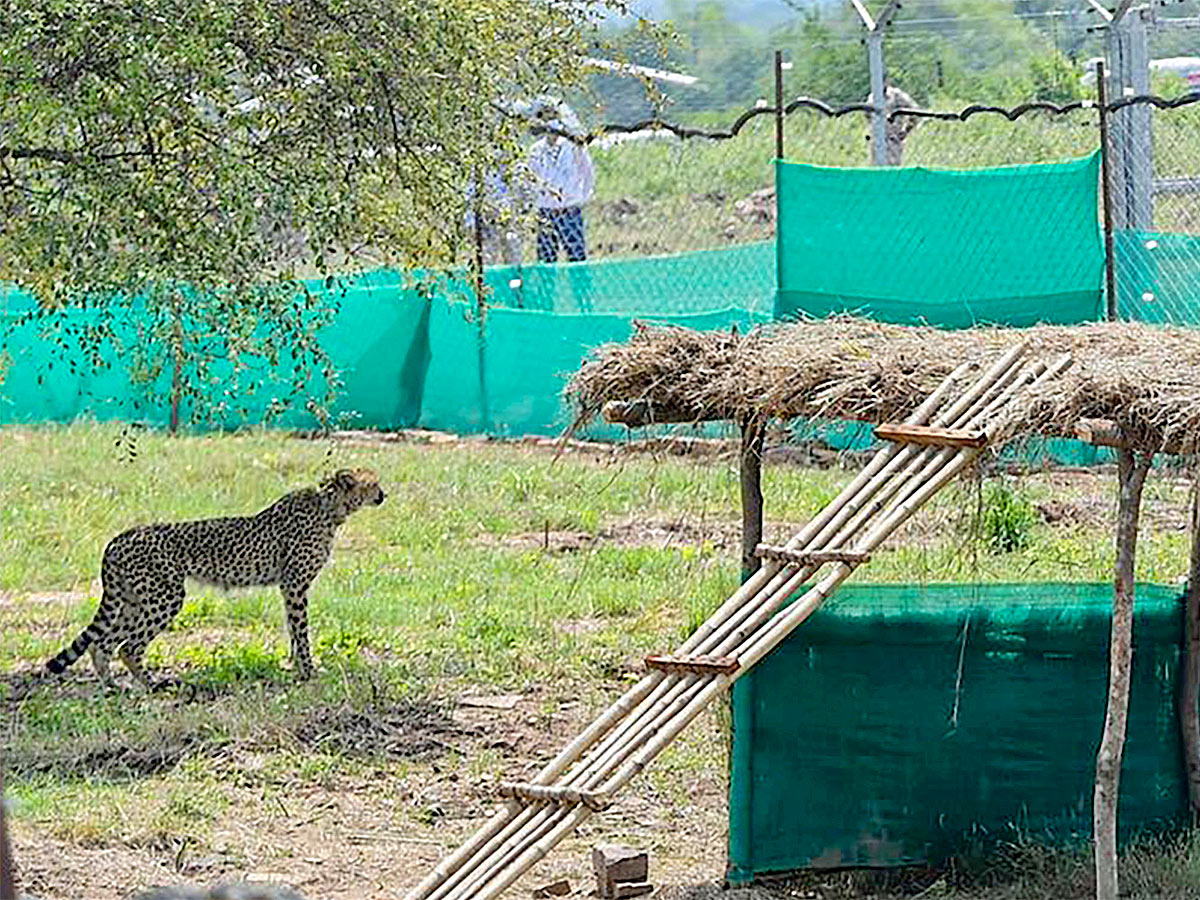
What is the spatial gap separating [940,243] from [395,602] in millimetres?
4855

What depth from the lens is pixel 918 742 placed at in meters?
7.05

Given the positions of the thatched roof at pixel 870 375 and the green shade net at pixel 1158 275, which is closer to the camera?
the thatched roof at pixel 870 375

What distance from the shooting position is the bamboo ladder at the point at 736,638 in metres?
5.74

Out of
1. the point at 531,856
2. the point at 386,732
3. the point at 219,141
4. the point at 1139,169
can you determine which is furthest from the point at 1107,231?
the point at 531,856

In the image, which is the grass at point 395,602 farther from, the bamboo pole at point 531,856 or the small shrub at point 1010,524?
the bamboo pole at point 531,856

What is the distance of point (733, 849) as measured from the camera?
7070mm

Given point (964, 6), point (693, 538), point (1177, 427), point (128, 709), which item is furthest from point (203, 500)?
point (964, 6)

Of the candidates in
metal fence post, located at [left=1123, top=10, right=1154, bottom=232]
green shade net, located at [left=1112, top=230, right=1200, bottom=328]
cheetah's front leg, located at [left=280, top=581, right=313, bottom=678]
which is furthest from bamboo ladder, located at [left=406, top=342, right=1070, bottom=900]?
metal fence post, located at [left=1123, top=10, right=1154, bottom=232]

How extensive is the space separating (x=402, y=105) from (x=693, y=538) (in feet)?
15.0

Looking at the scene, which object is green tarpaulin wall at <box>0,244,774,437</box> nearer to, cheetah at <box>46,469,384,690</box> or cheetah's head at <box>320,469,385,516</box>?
cheetah's head at <box>320,469,385,516</box>

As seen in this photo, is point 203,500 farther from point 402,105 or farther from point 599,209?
point 599,209

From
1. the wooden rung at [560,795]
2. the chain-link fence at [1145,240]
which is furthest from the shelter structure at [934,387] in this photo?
the chain-link fence at [1145,240]

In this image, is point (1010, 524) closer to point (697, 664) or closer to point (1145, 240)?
point (1145, 240)

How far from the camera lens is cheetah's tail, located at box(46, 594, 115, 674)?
968cm
